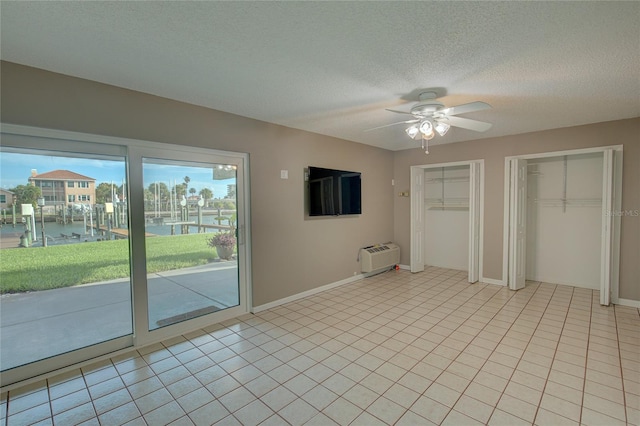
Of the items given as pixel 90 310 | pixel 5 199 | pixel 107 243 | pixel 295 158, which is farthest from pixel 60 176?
pixel 295 158

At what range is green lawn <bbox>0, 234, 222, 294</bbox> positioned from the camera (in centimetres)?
237

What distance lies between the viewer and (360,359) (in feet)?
8.71

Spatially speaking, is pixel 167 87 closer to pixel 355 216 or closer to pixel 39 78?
pixel 39 78

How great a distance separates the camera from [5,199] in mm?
2326

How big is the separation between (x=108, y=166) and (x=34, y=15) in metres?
1.35

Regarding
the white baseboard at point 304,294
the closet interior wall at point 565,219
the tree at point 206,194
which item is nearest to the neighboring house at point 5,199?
the tree at point 206,194

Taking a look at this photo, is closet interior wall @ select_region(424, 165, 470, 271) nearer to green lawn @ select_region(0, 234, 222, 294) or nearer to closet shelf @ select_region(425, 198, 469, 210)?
closet shelf @ select_region(425, 198, 469, 210)

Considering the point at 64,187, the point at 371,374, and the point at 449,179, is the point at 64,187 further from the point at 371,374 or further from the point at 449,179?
the point at 449,179

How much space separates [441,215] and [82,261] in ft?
19.3

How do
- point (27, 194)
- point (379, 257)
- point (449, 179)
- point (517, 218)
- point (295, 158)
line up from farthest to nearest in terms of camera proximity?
point (449, 179) → point (379, 257) → point (517, 218) → point (295, 158) → point (27, 194)

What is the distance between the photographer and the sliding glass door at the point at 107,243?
2379 mm

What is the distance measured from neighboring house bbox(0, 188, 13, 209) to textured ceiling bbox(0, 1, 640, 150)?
3.32 ft

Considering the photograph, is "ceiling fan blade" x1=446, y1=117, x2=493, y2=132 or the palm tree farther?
the palm tree

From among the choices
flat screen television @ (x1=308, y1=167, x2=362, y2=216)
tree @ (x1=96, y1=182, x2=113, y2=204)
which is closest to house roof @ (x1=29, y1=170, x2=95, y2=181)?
tree @ (x1=96, y1=182, x2=113, y2=204)
